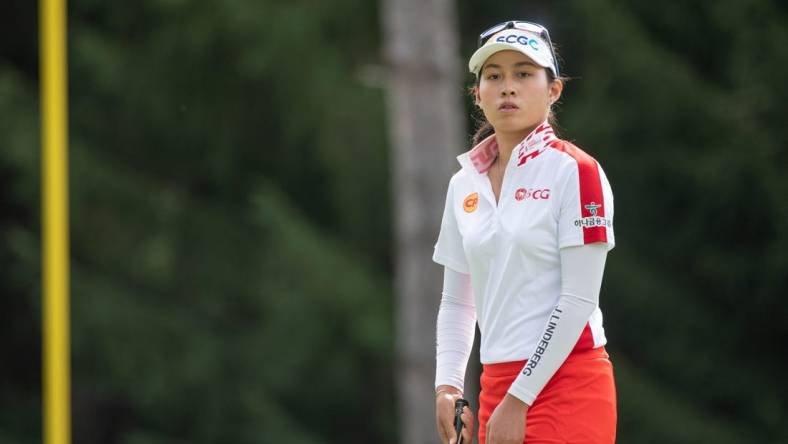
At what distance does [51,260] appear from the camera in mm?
8125

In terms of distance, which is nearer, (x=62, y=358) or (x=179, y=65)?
(x=62, y=358)

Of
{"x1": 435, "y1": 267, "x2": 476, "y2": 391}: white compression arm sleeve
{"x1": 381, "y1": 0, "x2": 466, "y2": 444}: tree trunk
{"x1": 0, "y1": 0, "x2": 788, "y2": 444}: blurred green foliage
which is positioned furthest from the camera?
{"x1": 0, "y1": 0, "x2": 788, "y2": 444}: blurred green foliage

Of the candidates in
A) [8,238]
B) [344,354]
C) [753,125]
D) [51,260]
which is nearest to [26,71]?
[8,238]

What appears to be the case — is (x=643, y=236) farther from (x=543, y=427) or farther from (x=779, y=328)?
(x=543, y=427)

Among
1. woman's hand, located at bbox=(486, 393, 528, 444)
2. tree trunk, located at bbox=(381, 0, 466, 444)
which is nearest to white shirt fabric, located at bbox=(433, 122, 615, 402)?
woman's hand, located at bbox=(486, 393, 528, 444)

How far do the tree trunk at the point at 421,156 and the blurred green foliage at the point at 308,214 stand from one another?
185 cm

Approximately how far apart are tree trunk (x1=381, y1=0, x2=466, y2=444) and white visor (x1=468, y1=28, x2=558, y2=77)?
4917 mm

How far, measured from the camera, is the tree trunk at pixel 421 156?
8.03 m

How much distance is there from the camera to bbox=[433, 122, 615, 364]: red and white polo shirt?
2916 mm

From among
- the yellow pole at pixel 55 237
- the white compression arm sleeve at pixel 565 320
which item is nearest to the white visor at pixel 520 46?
the white compression arm sleeve at pixel 565 320

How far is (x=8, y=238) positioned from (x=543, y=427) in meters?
11.5

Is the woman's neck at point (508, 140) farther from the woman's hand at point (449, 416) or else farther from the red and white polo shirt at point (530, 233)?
the woman's hand at point (449, 416)

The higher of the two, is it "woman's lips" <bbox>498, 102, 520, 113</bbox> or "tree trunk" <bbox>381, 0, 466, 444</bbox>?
"tree trunk" <bbox>381, 0, 466, 444</bbox>

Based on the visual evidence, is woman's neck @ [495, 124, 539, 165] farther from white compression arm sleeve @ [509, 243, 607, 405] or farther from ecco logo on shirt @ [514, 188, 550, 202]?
white compression arm sleeve @ [509, 243, 607, 405]
